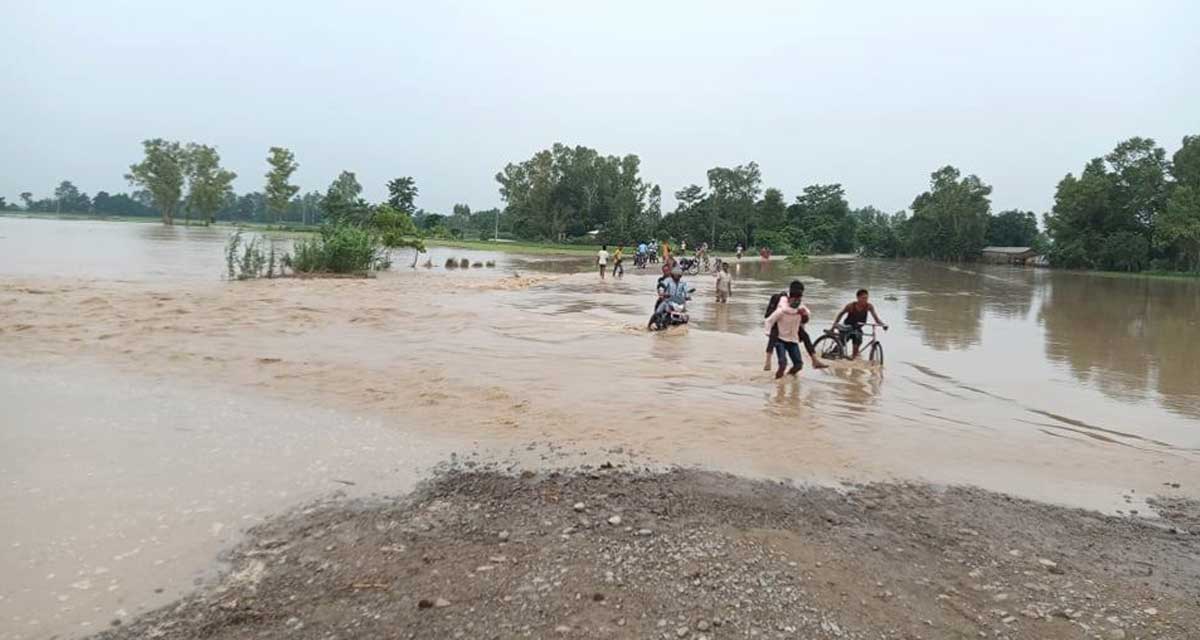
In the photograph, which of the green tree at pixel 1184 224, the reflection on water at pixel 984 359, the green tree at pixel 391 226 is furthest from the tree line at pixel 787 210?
the reflection on water at pixel 984 359

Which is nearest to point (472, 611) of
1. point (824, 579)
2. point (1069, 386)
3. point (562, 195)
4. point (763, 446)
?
point (824, 579)

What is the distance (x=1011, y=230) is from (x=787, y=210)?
31925 millimetres

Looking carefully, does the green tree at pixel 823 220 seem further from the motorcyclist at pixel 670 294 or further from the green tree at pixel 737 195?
the motorcyclist at pixel 670 294

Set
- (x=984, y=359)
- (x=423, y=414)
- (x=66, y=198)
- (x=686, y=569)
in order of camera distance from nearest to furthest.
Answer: (x=686, y=569)
(x=423, y=414)
(x=984, y=359)
(x=66, y=198)

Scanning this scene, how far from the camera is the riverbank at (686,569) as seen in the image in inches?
147

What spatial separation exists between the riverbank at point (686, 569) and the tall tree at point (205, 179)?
119895 mm

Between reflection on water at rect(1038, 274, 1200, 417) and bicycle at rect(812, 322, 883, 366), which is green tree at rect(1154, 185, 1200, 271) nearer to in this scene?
reflection on water at rect(1038, 274, 1200, 417)

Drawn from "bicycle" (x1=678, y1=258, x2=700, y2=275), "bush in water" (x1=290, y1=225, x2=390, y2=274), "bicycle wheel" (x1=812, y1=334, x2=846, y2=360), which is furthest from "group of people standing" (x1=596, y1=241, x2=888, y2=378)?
"bicycle" (x1=678, y1=258, x2=700, y2=275)

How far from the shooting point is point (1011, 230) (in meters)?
104

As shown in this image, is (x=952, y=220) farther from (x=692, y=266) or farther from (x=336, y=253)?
(x=336, y=253)

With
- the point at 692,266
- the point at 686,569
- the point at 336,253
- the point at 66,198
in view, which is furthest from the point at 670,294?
the point at 66,198

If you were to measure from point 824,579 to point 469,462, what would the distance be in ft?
10.9

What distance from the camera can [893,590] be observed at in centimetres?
416

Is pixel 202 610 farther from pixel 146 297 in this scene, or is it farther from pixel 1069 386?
pixel 146 297
